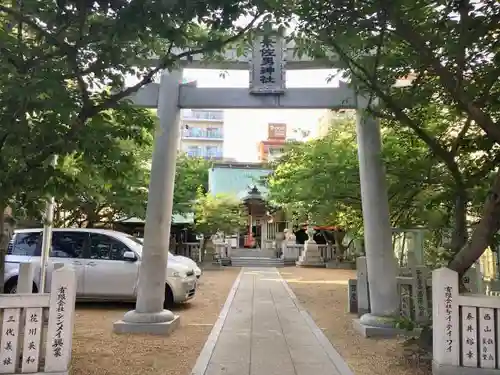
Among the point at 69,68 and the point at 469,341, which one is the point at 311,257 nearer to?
the point at 469,341

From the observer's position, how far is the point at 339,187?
11047mm

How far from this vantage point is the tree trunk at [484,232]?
16.1 feet

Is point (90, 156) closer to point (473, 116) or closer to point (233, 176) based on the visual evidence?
point (473, 116)

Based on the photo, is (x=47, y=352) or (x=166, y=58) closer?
(x=47, y=352)

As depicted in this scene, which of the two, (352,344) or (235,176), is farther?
(235,176)

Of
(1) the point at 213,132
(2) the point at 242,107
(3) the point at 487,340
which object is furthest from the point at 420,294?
(1) the point at 213,132

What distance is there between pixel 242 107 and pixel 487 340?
5383 mm

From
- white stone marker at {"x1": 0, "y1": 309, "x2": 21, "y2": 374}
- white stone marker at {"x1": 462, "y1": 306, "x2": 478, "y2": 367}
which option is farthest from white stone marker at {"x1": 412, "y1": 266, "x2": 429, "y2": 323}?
white stone marker at {"x1": 0, "y1": 309, "x2": 21, "y2": 374}

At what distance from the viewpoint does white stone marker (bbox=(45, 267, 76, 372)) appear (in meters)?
4.53

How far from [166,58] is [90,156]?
130cm

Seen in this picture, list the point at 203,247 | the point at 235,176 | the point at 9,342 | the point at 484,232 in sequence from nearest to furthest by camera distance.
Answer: the point at 9,342 < the point at 484,232 < the point at 203,247 < the point at 235,176

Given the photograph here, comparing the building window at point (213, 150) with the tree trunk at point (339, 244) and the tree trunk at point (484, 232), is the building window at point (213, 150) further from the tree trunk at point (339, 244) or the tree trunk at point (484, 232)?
the tree trunk at point (484, 232)

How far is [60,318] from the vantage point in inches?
180

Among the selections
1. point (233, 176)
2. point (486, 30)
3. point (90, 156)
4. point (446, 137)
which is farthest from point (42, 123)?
point (233, 176)
